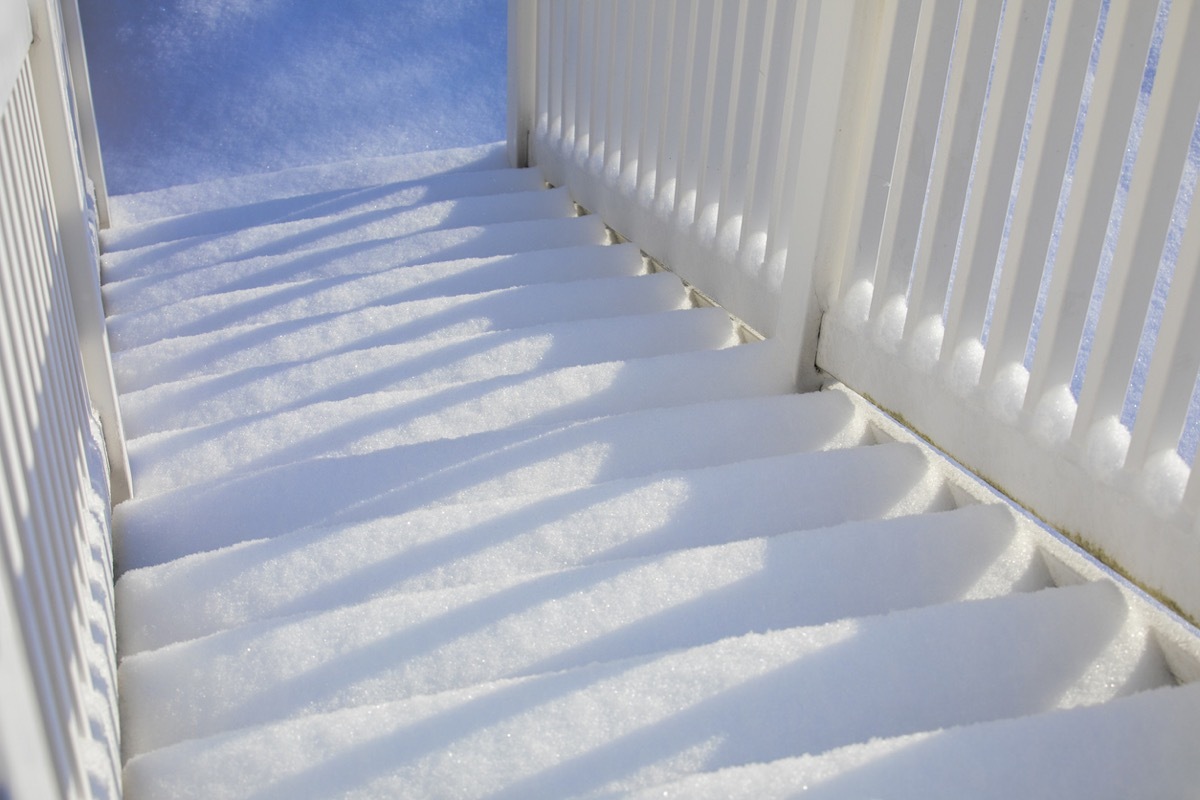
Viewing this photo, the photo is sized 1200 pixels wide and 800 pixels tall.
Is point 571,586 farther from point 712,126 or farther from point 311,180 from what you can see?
point 311,180

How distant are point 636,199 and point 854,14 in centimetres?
86

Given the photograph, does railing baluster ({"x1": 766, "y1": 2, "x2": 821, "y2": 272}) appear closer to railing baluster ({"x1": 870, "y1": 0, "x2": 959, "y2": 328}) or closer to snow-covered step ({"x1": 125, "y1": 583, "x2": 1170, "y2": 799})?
railing baluster ({"x1": 870, "y1": 0, "x2": 959, "y2": 328})

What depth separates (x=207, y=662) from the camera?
1.22m

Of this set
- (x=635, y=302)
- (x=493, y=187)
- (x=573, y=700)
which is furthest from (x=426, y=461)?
(x=493, y=187)

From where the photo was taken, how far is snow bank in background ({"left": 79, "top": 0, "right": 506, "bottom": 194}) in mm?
4141

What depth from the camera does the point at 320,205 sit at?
292cm

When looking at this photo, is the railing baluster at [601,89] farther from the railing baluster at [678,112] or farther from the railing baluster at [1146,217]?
the railing baluster at [1146,217]

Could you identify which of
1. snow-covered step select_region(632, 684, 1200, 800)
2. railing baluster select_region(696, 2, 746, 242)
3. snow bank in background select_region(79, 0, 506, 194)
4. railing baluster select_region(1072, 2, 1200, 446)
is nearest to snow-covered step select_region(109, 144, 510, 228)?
snow bank in background select_region(79, 0, 506, 194)

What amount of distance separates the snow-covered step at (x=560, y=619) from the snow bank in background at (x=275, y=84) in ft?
10.2

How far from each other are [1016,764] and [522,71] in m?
2.45

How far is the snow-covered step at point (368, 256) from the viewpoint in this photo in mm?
2455

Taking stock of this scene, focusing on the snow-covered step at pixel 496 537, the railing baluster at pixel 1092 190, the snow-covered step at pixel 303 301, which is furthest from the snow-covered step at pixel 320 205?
the railing baluster at pixel 1092 190

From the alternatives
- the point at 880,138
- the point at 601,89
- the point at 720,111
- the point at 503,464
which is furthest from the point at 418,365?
the point at 601,89

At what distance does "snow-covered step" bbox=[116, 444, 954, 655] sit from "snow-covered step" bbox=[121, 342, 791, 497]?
0.66 ft
